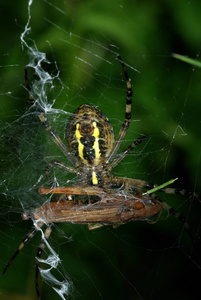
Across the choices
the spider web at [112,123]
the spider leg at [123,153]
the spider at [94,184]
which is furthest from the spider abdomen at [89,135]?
the spider web at [112,123]

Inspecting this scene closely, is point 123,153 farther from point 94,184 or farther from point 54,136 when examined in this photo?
point 54,136

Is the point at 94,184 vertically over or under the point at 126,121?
under

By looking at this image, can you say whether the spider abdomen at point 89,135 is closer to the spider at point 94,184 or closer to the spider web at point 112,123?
the spider at point 94,184

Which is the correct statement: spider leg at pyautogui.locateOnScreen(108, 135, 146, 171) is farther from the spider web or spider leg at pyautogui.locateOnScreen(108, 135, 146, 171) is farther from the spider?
the spider web

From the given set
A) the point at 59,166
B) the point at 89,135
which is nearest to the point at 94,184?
the point at 59,166

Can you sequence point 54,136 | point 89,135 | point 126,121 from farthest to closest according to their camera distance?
point 54,136
point 126,121
point 89,135

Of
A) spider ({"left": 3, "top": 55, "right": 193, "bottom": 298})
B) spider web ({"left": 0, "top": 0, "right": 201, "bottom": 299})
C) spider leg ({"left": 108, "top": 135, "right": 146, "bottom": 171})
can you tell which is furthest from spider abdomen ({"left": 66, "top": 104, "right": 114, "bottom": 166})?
spider web ({"left": 0, "top": 0, "right": 201, "bottom": 299})

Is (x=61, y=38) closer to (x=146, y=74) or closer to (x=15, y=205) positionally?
(x=146, y=74)

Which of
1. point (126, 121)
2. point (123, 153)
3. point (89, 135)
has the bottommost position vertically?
point (123, 153)
